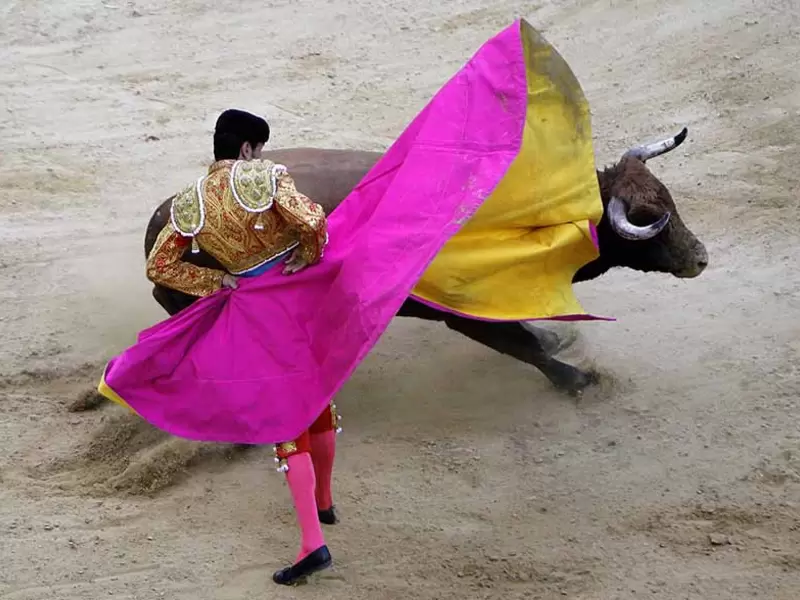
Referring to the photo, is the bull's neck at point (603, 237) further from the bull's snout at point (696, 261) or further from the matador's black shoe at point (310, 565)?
the matador's black shoe at point (310, 565)

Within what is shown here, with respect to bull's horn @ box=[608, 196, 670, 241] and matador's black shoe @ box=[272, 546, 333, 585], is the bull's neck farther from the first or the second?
matador's black shoe @ box=[272, 546, 333, 585]

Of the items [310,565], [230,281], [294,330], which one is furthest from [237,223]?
[310,565]

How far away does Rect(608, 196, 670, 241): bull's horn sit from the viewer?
4.45 metres

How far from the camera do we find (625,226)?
4.60m

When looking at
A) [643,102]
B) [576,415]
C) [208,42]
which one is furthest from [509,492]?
[208,42]

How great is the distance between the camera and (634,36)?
28.9 ft

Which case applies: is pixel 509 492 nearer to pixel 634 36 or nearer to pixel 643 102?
pixel 643 102

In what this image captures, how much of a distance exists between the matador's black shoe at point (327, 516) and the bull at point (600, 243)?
100 cm

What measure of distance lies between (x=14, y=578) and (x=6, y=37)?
696cm

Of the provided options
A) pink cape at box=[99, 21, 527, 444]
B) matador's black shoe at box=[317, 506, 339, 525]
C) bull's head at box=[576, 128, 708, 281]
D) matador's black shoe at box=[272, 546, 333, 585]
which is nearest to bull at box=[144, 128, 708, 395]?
bull's head at box=[576, 128, 708, 281]

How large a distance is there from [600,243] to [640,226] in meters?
0.20

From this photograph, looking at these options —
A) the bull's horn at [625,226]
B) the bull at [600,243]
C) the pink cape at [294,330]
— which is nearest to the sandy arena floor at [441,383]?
the bull at [600,243]

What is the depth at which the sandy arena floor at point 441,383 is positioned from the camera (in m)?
3.86

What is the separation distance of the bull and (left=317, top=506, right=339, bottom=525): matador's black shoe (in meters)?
1.00
